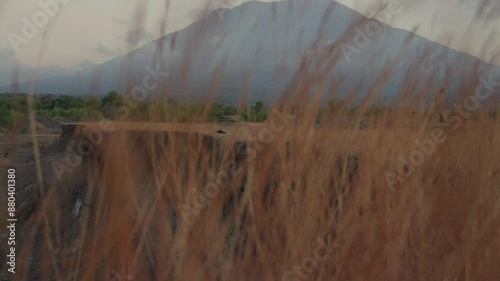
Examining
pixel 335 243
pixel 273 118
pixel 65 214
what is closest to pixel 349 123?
pixel 273 118

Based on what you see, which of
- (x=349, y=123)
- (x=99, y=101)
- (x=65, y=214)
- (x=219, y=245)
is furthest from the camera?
(x=65, y=214)

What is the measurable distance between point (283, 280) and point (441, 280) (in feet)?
1.35

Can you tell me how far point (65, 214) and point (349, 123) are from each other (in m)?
1.38

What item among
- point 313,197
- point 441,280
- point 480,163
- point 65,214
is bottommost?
point 65,214

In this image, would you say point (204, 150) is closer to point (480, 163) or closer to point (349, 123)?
point (349, 123)

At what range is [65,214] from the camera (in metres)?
2.30

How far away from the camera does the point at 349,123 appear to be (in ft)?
4.99

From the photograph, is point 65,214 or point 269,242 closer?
point 269,242

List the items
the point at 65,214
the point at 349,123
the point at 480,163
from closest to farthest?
1. the point at 349,123
2. the point at 480,163
3. the point at 65,214

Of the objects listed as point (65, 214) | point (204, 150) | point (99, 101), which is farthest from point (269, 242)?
point (65, 214)

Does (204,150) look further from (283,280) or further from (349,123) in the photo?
(349,123)

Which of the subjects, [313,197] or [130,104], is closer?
[130,104]

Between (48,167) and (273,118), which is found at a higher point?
(273,118)

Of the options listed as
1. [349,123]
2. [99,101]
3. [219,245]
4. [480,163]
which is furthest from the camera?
[480,163]
